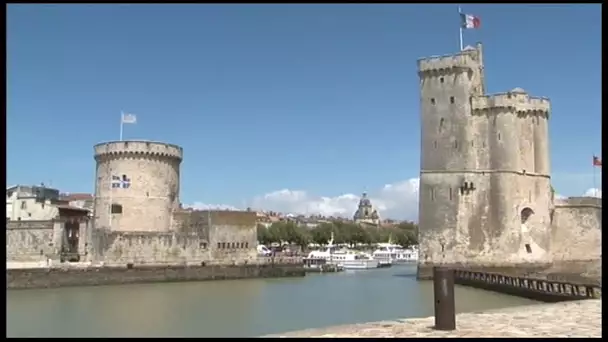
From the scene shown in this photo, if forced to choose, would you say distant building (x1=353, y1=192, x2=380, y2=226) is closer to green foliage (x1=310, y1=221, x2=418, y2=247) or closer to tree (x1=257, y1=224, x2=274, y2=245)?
green foliage (x1=310, y1=221, x2=418, y2=247)

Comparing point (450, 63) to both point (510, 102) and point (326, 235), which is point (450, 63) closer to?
point (510, 102)

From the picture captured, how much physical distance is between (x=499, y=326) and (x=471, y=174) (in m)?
24.8

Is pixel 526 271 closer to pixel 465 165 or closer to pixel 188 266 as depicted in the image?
pixel 465 165

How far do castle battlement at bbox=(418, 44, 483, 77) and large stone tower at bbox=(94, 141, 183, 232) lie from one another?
51.1 feet

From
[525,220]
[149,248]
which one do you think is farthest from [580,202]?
[149,248]

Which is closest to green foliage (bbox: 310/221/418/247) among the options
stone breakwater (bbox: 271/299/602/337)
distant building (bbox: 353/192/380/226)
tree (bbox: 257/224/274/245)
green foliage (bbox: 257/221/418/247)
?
green foliage (bbox: 257/221/418/247)

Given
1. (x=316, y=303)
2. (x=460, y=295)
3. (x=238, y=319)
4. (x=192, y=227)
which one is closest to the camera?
(x=238, y=319)

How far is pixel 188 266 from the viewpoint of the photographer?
36.4 metres

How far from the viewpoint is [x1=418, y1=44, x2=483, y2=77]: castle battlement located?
111 ft

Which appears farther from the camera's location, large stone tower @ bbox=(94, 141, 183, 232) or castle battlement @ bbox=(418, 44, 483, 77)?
large stone tower @ bbox=(94, 141, 183, 232)

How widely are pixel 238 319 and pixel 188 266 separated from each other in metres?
18.8

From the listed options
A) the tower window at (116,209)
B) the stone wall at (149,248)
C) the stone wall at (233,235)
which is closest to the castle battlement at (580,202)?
the stone wall at (233,235)

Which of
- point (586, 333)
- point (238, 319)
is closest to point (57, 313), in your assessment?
point (238, 319)

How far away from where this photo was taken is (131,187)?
126ft
